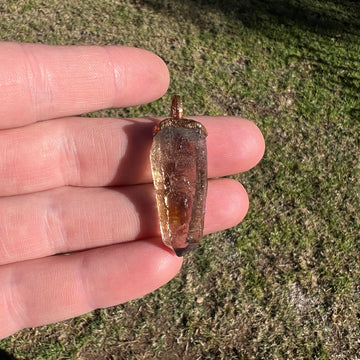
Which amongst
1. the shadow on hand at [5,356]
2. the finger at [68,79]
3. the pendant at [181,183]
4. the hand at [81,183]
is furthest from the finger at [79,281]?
the finger at [68,79]

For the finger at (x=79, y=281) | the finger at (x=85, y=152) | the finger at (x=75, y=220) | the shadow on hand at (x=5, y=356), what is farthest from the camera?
the shadow on hand at (x=5, y=356)

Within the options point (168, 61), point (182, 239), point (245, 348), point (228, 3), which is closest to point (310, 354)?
point (245, 348)

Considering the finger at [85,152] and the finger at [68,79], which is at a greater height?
the finger at [68,79]

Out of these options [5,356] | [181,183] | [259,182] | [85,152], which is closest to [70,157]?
[85,152]

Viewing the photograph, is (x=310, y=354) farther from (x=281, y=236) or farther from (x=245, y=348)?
(x=281, y=236)

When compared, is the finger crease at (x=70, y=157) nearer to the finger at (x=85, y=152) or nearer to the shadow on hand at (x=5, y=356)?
the finger at (x=85, y=152)

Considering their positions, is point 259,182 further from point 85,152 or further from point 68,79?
point 68,79
